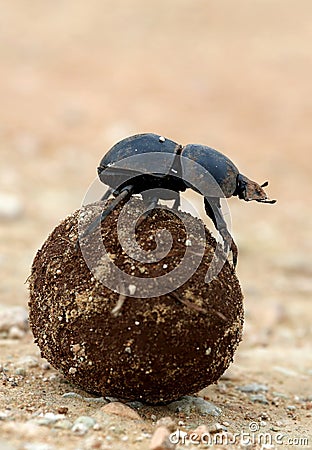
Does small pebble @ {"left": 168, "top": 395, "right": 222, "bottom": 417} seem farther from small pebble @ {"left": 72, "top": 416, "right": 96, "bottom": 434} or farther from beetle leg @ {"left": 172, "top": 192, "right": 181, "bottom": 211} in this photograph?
beetle leg @ {"left": 172, "top": 192, "right": 181, "bottom": 211}

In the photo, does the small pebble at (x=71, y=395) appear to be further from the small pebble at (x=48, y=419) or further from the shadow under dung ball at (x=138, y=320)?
the small pebble at (x=48, y=419)

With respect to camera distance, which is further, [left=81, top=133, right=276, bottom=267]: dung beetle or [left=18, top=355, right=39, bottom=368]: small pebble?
[left=18, top=355, right=39, bottom=368]: small pebble

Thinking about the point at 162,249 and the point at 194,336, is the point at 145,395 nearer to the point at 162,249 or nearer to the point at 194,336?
the point at 194,336

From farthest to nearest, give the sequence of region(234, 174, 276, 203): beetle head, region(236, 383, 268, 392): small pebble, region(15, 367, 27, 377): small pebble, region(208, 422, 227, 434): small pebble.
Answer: region(236, 383, 268, 392): small pebble
region(15, 367, 27, 377): small pebble
region(234, 174, 276, 203): beetle head
region(208, 422, 227, 434): small pebble

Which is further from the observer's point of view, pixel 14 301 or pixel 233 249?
pixel 14 301

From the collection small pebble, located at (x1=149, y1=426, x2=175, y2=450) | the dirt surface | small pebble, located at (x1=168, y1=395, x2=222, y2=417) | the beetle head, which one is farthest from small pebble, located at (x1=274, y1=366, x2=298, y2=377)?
small pebble, located at (x1=149, y1=426, x2=175, y2=450)

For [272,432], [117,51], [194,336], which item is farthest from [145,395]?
[117,51]

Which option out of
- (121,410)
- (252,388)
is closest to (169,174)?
(121,410)
